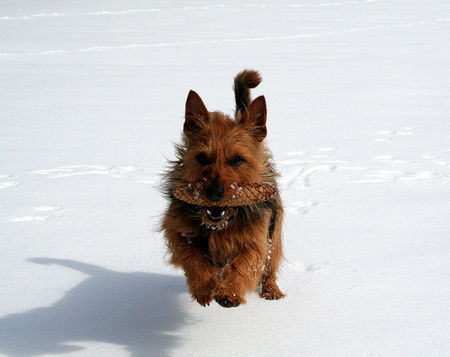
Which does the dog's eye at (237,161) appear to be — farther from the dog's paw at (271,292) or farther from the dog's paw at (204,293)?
the dog's paw at (271,292)

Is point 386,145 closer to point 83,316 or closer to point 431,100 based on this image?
point 431,100

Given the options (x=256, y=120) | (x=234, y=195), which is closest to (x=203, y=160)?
(x=234, y=195)

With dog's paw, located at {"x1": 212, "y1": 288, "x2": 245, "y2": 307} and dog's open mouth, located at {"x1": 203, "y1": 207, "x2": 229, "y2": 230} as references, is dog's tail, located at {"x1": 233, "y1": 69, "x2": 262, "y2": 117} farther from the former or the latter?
dog's paw, located at {"x1": 212, "y1": 288, "x2": 245, "y2": 307}

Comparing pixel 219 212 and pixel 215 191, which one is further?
pixel 219 212

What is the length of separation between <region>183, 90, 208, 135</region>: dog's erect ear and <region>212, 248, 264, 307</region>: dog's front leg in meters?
0.70

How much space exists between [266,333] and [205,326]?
0.34 meters

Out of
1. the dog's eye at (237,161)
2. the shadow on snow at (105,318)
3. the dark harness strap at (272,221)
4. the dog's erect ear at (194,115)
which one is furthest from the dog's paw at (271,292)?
the dog's erect ear at (194,115)

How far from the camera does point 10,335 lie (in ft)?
8.75

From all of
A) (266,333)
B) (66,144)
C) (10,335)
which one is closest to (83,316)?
(10,335)

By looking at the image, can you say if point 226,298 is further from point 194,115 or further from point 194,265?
point 194,115

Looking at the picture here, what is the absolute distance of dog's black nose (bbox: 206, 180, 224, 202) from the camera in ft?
8.28

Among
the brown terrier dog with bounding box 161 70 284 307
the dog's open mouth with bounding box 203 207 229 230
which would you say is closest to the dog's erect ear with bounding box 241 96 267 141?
the brown terrier dog with bounding box 161 70 284 307

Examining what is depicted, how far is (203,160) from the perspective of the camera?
2.75 meters

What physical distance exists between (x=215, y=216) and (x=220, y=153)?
1.03ft
